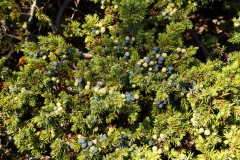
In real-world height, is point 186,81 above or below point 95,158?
above

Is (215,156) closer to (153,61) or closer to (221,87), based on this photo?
(221,87)

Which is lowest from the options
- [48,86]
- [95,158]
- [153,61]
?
[95,158]

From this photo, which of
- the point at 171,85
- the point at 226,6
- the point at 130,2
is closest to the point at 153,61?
the point at 171,85

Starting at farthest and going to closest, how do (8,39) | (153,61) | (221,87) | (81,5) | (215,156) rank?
(81,5) → (8,39) → (153,61) → (215,156) → (221,87)

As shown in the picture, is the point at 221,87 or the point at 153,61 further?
the point at 153,61

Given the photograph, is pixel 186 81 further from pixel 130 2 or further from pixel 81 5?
pixel 81 5

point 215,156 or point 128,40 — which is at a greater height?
point 128,40

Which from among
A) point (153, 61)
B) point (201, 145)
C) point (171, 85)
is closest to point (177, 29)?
point (153, 61)

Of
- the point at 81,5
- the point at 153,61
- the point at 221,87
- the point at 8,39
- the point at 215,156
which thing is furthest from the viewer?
the point at 81,5

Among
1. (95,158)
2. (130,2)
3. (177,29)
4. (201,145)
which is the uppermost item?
(130,2)
